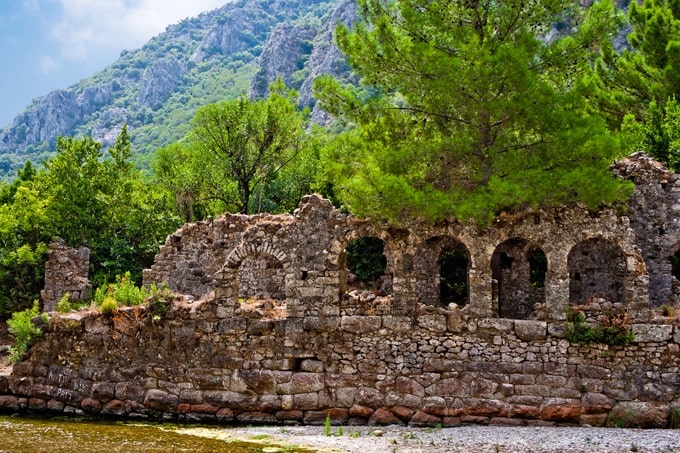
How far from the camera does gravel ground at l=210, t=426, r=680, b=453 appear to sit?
42.5 ft

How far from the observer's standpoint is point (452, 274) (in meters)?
23.3

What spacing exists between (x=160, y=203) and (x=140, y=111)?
89431 mm

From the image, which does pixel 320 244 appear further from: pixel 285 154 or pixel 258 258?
pixel 285 154

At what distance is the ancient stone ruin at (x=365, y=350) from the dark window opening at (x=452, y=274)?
5.00m

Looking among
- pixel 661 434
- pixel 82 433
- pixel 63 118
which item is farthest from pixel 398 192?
pixel 63 118

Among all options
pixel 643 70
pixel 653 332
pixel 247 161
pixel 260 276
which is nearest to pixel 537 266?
pixel 653 332

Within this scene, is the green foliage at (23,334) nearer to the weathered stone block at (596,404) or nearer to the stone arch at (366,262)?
the stone arch at (366,262)

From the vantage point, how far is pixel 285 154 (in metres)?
36.1

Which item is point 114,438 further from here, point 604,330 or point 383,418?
point 604,330

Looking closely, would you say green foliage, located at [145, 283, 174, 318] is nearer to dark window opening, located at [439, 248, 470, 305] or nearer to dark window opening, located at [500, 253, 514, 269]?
dark window opening, located at [439, 248, 470, 305]

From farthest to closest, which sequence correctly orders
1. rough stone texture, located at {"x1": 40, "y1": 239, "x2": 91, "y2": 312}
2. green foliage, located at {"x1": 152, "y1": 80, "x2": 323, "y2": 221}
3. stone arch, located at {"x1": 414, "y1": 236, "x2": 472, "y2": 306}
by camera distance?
green foliage, located at {"x1": 152, "y1": 80, "x2": 323, "y2": 221} → rough stone texture, located at {"x1": 40, "y1": 239, "x2": 91, "y2": 312} → stone arch, located at {"x1": 414, "y1": 236, "x2": 472, "y2": 306}

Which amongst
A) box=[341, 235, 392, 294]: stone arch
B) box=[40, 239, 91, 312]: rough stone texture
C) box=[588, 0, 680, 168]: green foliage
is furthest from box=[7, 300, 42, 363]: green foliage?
box=[588, 0, 680, 168]: green foliage

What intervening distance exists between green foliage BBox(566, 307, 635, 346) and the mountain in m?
79.2

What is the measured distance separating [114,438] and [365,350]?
6.08 meters
